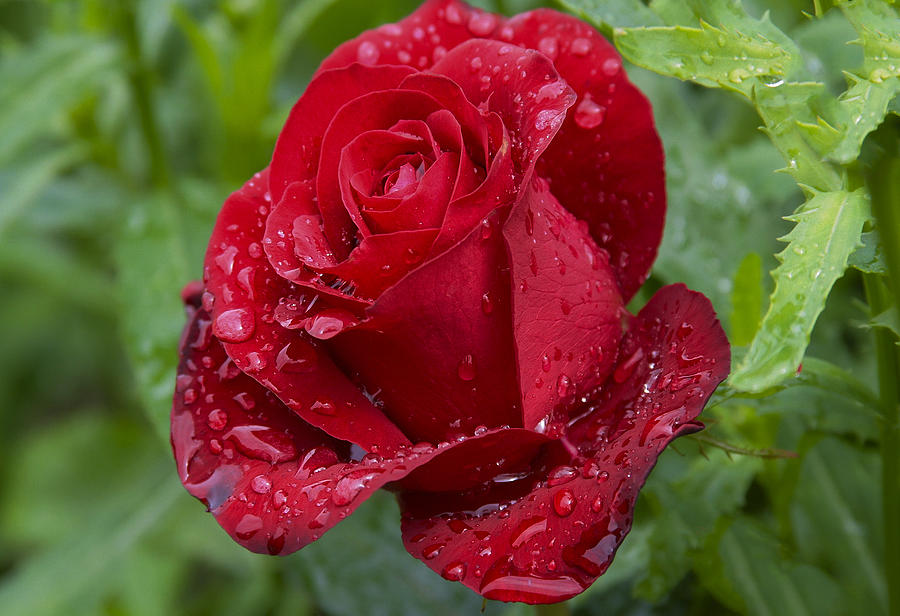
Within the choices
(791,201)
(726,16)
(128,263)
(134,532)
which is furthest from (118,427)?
(726,16)

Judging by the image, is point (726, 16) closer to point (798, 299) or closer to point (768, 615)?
point (798, 299)

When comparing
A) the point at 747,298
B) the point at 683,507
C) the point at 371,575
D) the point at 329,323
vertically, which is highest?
the point at 329,323

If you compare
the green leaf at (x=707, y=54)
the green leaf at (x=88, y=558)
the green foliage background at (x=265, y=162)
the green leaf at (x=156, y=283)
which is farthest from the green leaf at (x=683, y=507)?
the green leaf at (x=88, y=558)

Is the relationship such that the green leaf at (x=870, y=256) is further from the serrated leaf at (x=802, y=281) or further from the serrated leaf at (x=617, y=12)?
the serrated leaf at (x=617, y=12)

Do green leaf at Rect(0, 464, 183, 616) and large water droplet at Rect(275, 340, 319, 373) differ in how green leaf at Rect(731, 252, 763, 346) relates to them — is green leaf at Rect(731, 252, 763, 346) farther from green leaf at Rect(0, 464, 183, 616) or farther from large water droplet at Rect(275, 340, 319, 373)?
green leaf at Rect(0, 464, 183, 616)

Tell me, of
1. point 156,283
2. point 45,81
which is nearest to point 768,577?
point 156,283

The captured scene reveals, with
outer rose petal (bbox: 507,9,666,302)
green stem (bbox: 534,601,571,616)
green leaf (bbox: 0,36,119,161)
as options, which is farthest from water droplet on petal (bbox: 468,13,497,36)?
green leaf (bbox: 0,36,119,161)

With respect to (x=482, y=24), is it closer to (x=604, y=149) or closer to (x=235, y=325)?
(x=604, y=149)

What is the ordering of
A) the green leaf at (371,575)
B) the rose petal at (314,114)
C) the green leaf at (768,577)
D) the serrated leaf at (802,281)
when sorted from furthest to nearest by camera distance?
the green leaf at (371,575) < the green leaf at (768,577) < the rose petal at (314,114) < the serrated leaf at (802,281)
